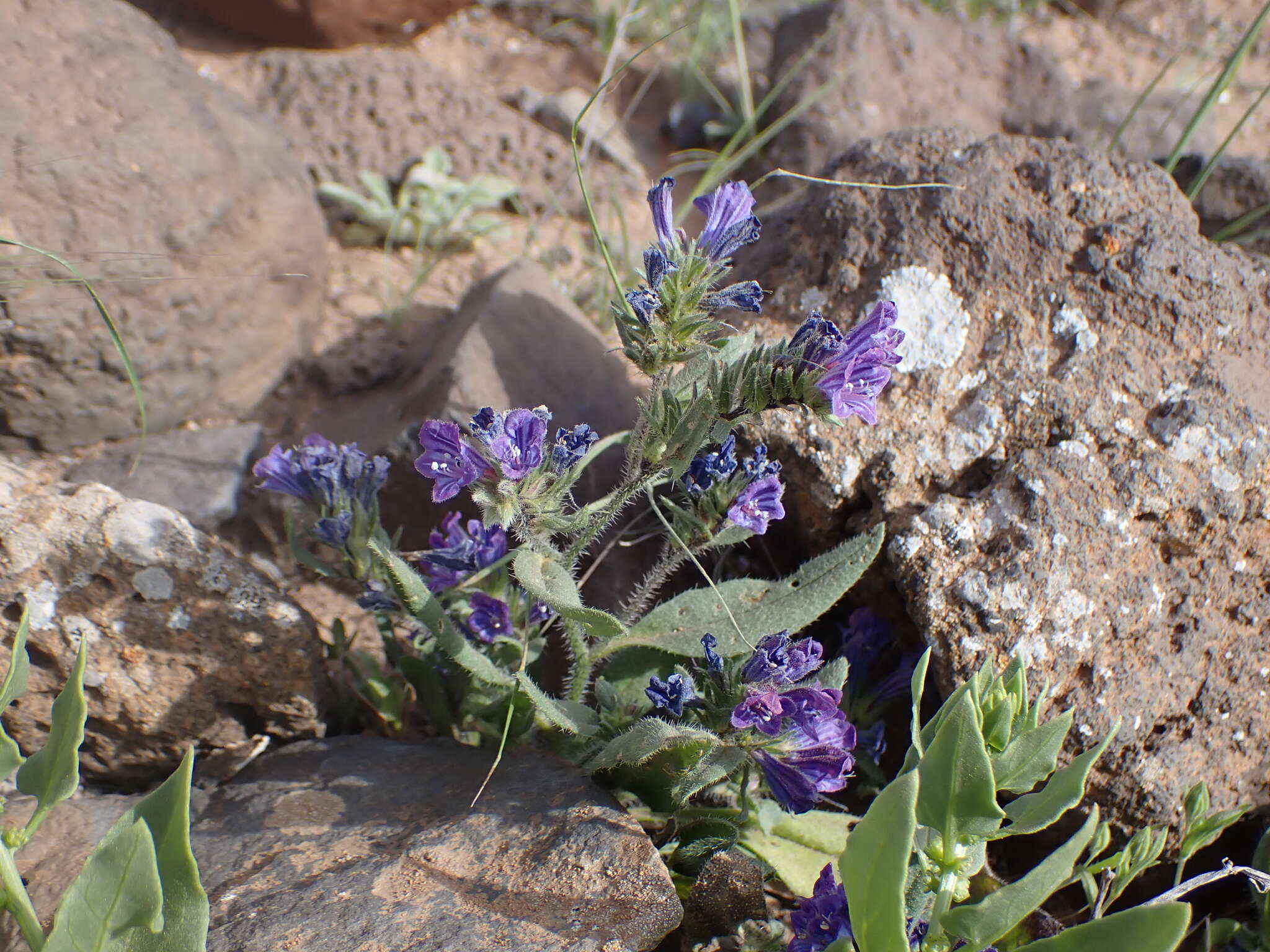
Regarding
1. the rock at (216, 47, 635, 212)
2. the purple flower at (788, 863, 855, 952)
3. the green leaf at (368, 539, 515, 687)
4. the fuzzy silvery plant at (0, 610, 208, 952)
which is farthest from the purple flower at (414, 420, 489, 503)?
the rock at (216, 47, 635, 212)

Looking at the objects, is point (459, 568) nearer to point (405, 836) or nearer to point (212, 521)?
point (405, 836)

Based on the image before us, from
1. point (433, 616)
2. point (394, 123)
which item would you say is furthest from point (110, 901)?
point (394, 123)

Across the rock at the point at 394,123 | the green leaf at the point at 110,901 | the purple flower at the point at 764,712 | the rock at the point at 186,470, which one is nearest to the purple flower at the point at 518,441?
the purple flower at the point at 764,712

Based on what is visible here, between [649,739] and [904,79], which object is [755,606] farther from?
[904,79]

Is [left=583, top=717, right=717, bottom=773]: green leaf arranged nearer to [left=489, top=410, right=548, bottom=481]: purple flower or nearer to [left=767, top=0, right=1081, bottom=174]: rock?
[left=489, top=410, right=548, bottom=481]: purple flower

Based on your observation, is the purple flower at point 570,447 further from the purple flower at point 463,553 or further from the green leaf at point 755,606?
the green leaf at point 755,606

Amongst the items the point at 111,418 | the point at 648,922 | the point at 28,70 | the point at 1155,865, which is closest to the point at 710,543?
the point at 648,922
